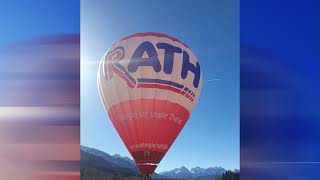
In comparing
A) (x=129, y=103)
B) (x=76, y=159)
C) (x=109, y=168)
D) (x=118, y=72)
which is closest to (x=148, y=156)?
(x=129, y=103)

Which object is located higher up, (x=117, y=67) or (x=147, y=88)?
(x=117, y=67)

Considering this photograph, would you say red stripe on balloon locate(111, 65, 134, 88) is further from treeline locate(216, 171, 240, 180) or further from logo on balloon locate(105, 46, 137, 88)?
treeline locate(216, 171, 240, 180)

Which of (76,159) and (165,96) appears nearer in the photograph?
(76,159)

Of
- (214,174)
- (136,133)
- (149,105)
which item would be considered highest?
(149,105)

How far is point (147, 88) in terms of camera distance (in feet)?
10.9

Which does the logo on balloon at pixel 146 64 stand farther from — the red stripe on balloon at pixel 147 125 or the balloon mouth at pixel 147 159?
the balloon mouth at pixel 147 159

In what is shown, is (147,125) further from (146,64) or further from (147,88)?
(146,64)

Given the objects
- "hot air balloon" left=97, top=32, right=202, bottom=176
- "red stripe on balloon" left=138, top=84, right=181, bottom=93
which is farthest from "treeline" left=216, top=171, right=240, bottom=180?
"red stripe on balloon" left=138, top=84, right=181, bottom=93

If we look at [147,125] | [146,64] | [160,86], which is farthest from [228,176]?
[146,64]

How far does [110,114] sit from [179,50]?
2.67 feet

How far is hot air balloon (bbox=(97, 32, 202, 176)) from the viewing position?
3299mm

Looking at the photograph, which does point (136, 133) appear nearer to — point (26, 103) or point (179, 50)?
point (179, 50)

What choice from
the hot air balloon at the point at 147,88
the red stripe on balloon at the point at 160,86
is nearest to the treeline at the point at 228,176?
the hot air balloon at the point at 147,88

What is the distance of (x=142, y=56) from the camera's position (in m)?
3.30
